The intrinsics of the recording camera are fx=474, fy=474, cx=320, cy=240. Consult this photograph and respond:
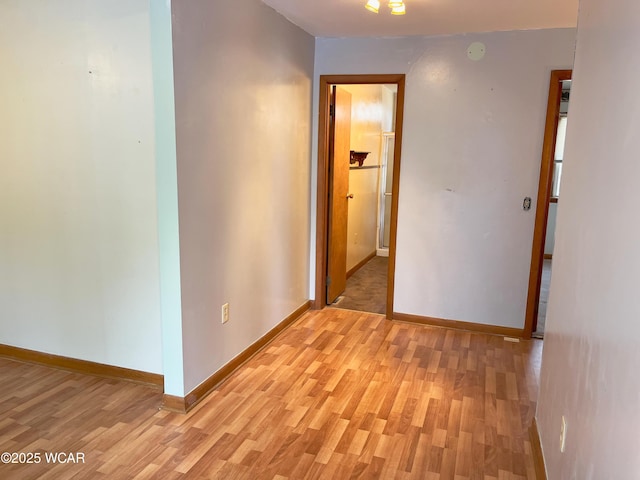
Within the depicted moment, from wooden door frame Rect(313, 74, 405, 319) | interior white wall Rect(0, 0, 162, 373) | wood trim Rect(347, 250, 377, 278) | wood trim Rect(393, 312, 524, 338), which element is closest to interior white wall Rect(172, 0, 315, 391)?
wooden door frame Rect(313, 74, 405, 319)

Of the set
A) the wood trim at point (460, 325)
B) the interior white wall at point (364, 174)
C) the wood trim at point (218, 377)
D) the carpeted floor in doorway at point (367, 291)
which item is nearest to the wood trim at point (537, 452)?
the wood trim at point (460, 325)

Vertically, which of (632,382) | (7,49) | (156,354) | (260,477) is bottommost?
(260,477)

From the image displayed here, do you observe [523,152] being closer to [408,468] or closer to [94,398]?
[408,468]

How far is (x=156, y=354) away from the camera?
2.74 meters

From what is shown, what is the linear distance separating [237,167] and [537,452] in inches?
85.6

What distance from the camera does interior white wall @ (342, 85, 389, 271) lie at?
5156mm

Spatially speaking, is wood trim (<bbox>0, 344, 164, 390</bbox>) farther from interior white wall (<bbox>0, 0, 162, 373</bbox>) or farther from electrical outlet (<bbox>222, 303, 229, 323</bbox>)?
electrical outlet (<bbox>222, 303, 229, 323</bbox>)

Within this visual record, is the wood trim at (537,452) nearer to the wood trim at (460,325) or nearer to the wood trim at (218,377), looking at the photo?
the wood trim at (460,325)

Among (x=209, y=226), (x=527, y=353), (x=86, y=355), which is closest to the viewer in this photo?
(x=209, y=226)

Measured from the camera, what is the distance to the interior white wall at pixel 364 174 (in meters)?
5.16

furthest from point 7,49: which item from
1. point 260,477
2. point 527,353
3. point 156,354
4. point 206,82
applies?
point 527,353

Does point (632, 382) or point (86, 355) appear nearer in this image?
point (632, 382)

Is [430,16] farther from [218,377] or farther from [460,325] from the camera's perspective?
[218,377]

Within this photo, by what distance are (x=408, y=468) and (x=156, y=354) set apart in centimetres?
152
